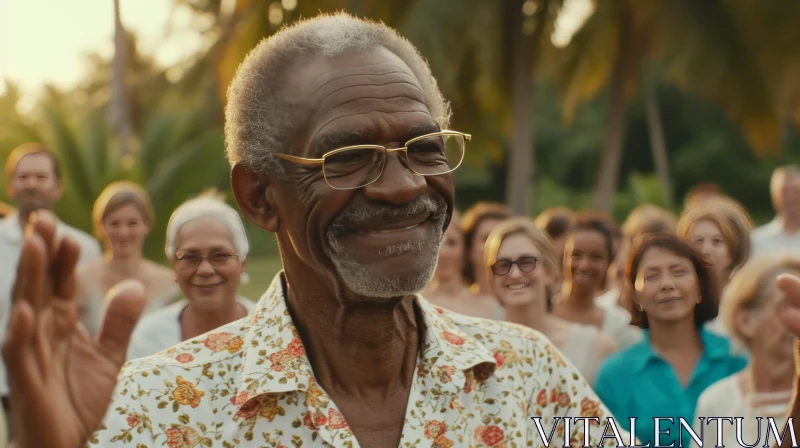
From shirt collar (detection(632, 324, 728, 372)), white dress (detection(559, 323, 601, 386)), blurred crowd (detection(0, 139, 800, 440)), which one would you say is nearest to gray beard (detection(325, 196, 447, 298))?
blurred crowd (detection(0, 139, 800, 440))

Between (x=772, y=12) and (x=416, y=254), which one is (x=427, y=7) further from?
(x=416, y=254)

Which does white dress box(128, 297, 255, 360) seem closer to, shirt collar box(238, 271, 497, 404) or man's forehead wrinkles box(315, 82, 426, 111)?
shirt collar box(238, 271, 497, 404)

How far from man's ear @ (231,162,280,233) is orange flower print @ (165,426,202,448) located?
513 mm

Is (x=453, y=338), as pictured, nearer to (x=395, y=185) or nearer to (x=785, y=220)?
(x=395, y=185)

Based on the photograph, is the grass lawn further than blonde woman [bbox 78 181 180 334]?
Yes

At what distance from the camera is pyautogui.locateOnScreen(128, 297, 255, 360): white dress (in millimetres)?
4043

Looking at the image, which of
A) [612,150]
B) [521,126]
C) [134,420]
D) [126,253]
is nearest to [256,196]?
[134,420]

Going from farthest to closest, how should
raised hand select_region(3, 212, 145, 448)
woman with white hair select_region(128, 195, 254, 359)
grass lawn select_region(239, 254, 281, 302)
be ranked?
grass lawn select_region(239, 254, 281, 302), woman with white hair select_region(128, 195, 254, 359), raised hand select_region(3, 212, 145, 448)

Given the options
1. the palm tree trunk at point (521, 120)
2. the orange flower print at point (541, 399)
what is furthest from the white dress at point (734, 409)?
the palm tree trunk at point (521, 120)

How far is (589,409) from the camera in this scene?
2.47 m

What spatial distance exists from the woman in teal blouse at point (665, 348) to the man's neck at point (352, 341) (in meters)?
Answer: 1.73

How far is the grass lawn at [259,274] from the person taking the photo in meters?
24.6

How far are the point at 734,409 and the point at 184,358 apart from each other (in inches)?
80.9

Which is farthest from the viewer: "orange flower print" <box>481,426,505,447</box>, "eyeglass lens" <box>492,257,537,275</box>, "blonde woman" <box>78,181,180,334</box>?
"blonde woman" <box>78,181,180,334</box>
